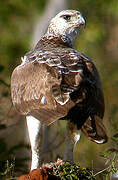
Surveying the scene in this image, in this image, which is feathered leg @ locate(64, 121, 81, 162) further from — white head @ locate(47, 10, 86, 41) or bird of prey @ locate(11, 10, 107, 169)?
white head @ locate(47, 10, 86, 41)

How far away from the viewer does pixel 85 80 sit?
8.27 meters

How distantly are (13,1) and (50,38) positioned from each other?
13.3 metres

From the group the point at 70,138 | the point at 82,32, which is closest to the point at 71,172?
the point at 70,138

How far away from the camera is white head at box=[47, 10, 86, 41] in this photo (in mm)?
10516

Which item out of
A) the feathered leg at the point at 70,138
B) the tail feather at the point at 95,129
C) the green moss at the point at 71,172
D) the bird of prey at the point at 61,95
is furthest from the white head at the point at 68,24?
the green moss at the point at 71,172

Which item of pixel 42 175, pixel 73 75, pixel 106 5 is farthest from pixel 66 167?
pixel 106 5

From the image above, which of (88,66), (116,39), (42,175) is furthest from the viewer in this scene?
(116,39)

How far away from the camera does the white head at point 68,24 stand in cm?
1052

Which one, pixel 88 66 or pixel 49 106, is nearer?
pixel 49 106

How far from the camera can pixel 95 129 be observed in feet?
26.8

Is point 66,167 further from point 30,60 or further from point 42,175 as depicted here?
point 30,60

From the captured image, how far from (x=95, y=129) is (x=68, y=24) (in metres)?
2.84

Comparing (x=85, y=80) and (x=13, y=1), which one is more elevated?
(x=85, y=80)

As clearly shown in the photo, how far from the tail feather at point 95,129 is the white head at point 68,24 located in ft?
8.31
